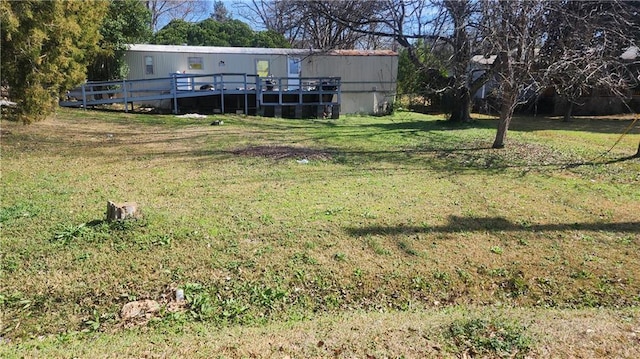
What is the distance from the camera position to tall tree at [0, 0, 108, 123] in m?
6.82

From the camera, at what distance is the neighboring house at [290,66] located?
18797mm

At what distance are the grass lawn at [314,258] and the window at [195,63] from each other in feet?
39.2

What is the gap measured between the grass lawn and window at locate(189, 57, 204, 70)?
1194 centimetres

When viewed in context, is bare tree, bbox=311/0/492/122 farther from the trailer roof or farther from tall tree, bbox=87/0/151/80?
tall tree, bbox=87/0/151/80

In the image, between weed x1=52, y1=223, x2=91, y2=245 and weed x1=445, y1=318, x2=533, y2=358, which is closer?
weed x1=445, y1=318, x2=533, y2=358

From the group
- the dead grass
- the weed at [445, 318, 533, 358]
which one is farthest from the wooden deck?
the weed at [445, 318, 533, 358]

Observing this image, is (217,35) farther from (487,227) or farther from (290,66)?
(487,227)

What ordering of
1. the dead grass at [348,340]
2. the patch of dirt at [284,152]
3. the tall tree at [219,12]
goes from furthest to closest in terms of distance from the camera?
1. the tall tree at [219,12]
2. the patch of dirt at [284,152]
3. the dead grass at [348,340]

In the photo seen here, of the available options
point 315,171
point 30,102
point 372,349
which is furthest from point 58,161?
point 372,349

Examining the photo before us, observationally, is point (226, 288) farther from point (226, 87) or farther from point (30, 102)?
point (226, 87)

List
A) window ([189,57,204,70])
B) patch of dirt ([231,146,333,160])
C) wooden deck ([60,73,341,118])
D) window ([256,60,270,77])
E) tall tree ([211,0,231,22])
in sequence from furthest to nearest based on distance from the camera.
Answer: tall tree ([211,0,231,22]), window ([256,60,270,77]), window ([189,57,204,70]), wooden deck ([60,73,341,118]), patch of dirt ([231,146,333,160])

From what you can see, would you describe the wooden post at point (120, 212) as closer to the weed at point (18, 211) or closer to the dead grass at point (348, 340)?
the weed at point (18, 211)

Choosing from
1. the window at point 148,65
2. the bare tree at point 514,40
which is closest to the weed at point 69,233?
the bare tree at point 514,40

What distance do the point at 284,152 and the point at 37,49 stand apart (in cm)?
468
